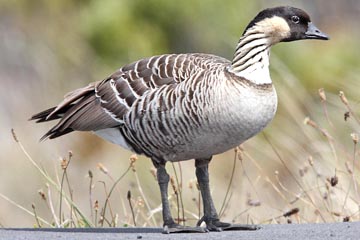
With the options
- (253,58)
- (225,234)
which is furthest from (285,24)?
(225,234)

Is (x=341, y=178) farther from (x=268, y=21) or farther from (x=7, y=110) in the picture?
(x=7, y=110)

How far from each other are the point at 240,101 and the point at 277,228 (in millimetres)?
953

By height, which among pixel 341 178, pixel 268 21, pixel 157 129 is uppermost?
pixel 268 21

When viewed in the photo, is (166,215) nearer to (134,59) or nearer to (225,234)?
(225,234)

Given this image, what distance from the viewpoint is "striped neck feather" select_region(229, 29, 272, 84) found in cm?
917

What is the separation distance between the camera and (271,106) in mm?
9016

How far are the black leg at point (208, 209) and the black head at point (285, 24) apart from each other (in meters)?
1.13

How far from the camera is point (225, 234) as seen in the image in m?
8.88

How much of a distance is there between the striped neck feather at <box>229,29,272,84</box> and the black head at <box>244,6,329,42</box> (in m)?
0.06

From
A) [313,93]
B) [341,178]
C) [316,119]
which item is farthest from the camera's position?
[313,93]

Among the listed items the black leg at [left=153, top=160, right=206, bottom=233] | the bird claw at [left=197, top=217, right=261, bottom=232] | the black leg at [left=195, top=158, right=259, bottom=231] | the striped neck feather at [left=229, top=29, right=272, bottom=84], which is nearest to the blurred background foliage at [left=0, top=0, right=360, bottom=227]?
the black leg at [left=195, top=158, right=259, bottom=231]

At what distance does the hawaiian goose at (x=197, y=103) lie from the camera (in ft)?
29.4

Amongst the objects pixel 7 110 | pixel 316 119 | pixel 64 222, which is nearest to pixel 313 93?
pixel 316 119

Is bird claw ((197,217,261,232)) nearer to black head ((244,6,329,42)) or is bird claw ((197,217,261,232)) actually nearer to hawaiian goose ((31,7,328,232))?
hawaiian goose ((31,7,328,232))
